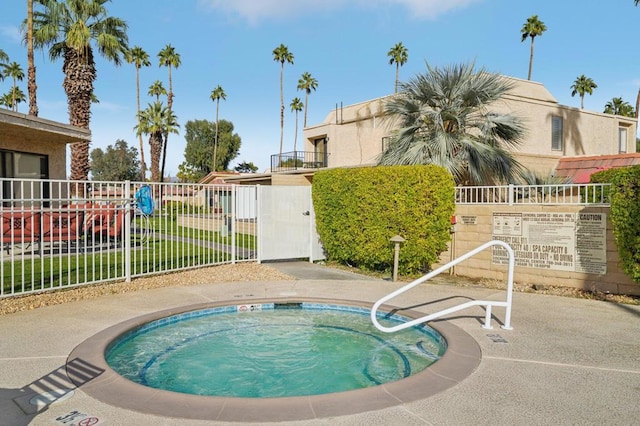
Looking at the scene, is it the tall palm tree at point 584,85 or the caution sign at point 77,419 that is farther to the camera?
the tall palm tree at point 584,85

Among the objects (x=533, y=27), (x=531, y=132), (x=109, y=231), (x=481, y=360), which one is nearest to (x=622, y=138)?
(x=531, y=132)

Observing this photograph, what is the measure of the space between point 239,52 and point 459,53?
602 inches

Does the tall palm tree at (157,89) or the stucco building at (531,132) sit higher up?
the tall palm tree at (157,89)

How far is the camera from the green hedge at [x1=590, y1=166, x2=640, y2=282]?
713 cm

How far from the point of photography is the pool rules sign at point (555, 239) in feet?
27.2

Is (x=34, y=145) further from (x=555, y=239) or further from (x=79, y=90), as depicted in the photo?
(x=555, y=239)

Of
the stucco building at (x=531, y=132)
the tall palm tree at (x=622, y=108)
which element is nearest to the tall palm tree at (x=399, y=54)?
the tall palm tree at (x=622, y=108)

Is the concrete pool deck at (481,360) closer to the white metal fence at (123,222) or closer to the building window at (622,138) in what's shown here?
the white metal fence at (123,222)

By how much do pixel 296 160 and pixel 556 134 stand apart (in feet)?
51.3

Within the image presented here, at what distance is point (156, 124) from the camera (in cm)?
4578

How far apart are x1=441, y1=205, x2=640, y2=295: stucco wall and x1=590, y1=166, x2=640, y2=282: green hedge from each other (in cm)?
65

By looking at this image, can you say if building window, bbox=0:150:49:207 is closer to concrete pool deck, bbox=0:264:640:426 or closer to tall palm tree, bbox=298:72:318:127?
concrete pool deck, bbox=0:264:640:426

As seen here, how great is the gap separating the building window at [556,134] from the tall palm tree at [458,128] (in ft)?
29.5

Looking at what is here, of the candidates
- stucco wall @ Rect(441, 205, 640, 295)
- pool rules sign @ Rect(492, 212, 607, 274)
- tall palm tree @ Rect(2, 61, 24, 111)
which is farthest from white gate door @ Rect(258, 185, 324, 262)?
tall palm tree @ Rect(2, 61, 24, 111)
